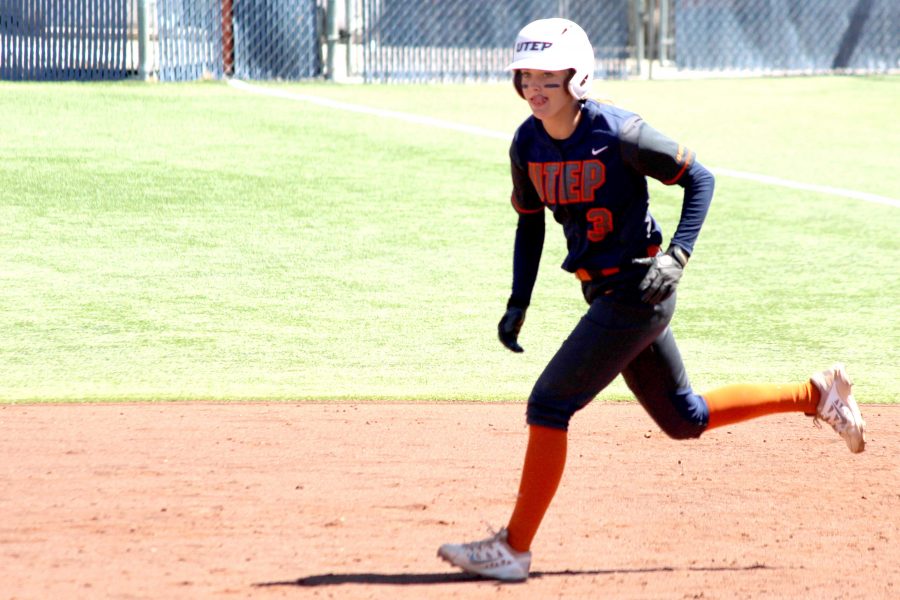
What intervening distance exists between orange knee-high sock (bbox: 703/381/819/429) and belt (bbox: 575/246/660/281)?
681 millimetres

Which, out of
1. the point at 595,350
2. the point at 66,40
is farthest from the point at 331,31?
the point at 595,350

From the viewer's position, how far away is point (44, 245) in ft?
35.2

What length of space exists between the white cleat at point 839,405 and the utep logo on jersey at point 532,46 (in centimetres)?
174

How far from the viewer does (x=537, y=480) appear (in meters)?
4.46

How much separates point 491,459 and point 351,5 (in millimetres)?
11338

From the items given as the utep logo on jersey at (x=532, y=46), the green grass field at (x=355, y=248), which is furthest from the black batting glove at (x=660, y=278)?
the green grass field at (x=355, y=248)

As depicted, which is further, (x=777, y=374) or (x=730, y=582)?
(x=777, y=374)

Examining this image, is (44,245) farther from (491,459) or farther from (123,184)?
(491,459)

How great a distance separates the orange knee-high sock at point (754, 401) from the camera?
16.0 ft

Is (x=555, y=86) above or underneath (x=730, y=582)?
above

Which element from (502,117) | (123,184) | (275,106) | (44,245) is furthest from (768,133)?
(44,245)

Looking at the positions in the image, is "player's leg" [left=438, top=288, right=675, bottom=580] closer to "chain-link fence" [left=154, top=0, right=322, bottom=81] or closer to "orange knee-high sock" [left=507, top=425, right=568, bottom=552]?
"orange knee-high sock" [left=507, top=425, right=568, bottom=552]

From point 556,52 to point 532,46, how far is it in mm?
90

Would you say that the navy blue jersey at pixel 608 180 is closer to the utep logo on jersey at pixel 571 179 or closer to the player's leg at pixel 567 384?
the utep logo on jersey at pixel 571 179
